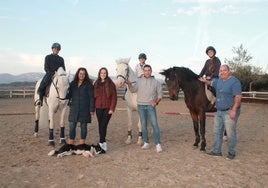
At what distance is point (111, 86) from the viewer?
6.88 m

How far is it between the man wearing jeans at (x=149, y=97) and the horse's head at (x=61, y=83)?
1552 millimetres

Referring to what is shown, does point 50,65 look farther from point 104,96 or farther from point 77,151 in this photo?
point 77,151

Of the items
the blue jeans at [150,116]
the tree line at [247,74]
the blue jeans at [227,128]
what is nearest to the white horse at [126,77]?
the blue jeans at [150,116]

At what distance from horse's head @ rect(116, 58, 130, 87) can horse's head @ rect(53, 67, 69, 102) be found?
50.9 inches

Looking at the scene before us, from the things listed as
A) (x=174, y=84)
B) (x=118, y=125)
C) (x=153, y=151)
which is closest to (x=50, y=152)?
(x=153, y=151)

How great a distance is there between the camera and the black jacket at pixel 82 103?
265 inches

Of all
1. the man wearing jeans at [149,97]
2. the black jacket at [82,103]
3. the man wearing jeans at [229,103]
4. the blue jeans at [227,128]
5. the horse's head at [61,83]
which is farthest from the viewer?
the horse's head at [61,83]

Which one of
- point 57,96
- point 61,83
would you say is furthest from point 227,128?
point 57,96

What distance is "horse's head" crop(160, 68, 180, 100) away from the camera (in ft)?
23.7

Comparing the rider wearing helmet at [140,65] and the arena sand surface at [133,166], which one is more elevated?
the rider wearing helmet at [140,65]

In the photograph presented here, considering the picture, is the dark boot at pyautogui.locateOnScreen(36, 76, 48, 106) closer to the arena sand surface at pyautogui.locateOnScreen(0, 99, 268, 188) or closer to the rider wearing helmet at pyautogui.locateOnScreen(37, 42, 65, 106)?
the rider wearing helmet at pyautogui.locateOnScreen(37, 42, 65, 106)

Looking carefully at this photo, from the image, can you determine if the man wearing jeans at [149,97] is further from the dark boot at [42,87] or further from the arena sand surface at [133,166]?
the dark boot at [42,87]

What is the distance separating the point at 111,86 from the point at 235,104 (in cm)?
269

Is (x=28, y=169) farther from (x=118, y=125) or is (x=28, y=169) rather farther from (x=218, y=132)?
(x=118, y=125)
